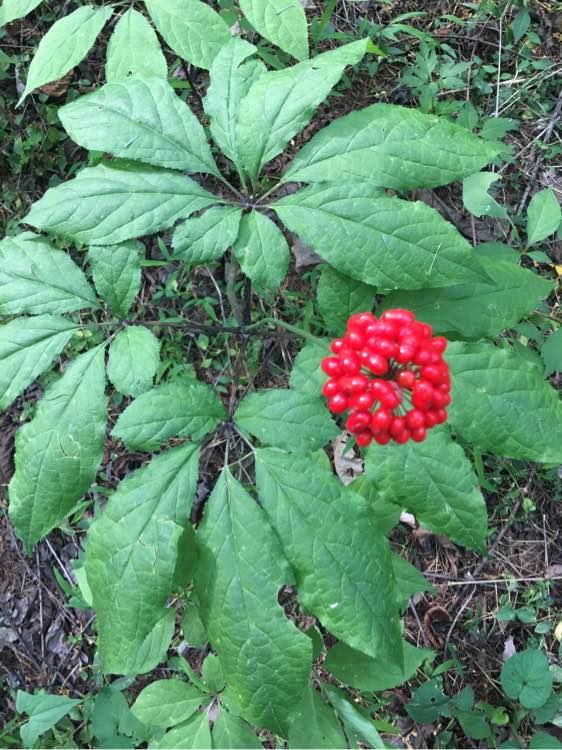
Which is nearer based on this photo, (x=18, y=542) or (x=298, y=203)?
(x=298, y=203)

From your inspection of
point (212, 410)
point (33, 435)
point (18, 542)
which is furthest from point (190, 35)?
point (18, 542)

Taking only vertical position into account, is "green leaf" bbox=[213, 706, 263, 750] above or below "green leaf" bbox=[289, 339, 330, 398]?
below

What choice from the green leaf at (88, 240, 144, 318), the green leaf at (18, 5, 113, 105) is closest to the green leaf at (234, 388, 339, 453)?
the green leaf at (88, 240, 144, 318)

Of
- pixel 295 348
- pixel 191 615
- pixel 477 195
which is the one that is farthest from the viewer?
pixel 295 348

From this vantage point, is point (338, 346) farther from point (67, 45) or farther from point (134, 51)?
point (67, 45)

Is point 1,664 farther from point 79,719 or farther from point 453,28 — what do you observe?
point 453,28

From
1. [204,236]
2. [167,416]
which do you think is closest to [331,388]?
[167,416]

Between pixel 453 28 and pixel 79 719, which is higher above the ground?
pixel 453 28

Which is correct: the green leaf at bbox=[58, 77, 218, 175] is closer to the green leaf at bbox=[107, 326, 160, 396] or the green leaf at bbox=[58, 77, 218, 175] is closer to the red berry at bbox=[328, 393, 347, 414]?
the green leaf at bbox=[107, 326, 160, 396]
